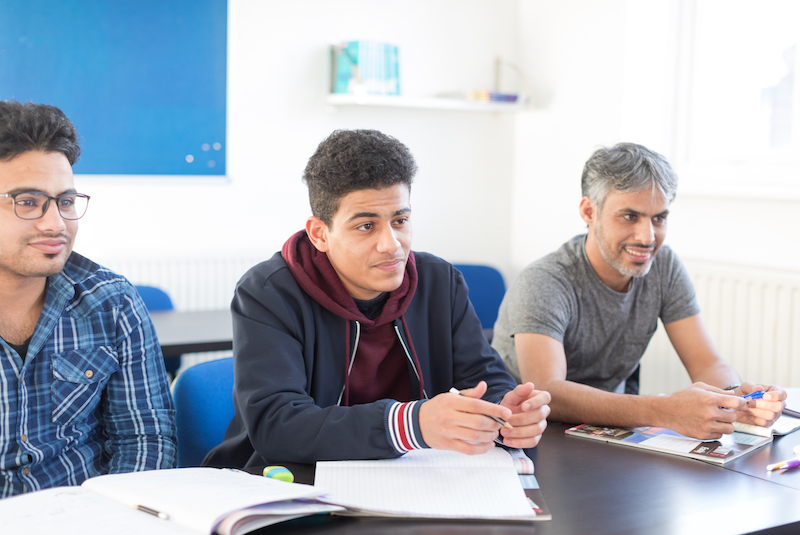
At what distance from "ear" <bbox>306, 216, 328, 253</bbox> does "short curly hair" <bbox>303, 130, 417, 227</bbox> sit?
0.07 ft

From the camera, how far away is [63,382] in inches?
57.3

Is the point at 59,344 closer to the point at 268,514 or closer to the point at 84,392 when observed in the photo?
the point at 84,392

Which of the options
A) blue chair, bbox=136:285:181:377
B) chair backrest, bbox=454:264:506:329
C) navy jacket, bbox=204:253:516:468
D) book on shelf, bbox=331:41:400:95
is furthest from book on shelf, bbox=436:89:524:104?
navy jacket, bbox=204:253:516:468

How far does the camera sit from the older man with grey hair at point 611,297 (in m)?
1.91

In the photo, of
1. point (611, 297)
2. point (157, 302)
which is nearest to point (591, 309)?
point (611, 297)

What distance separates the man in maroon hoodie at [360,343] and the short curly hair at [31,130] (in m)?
0.44

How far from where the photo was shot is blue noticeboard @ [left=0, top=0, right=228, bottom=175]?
10.8 feet

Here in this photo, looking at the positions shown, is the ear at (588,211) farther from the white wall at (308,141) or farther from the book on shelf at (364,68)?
the white wall at (308,141)

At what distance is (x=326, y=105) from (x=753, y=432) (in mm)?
2899

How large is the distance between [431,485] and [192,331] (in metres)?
1.69

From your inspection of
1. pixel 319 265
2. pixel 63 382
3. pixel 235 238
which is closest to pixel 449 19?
pixel 235 238

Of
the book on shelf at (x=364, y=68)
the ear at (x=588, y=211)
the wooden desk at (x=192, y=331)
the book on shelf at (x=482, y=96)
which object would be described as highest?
the book on shelf at (x=364, y=68)

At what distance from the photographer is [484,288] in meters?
3.80

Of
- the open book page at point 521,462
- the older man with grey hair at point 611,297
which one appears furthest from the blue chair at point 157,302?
the open book page at point 521,462
